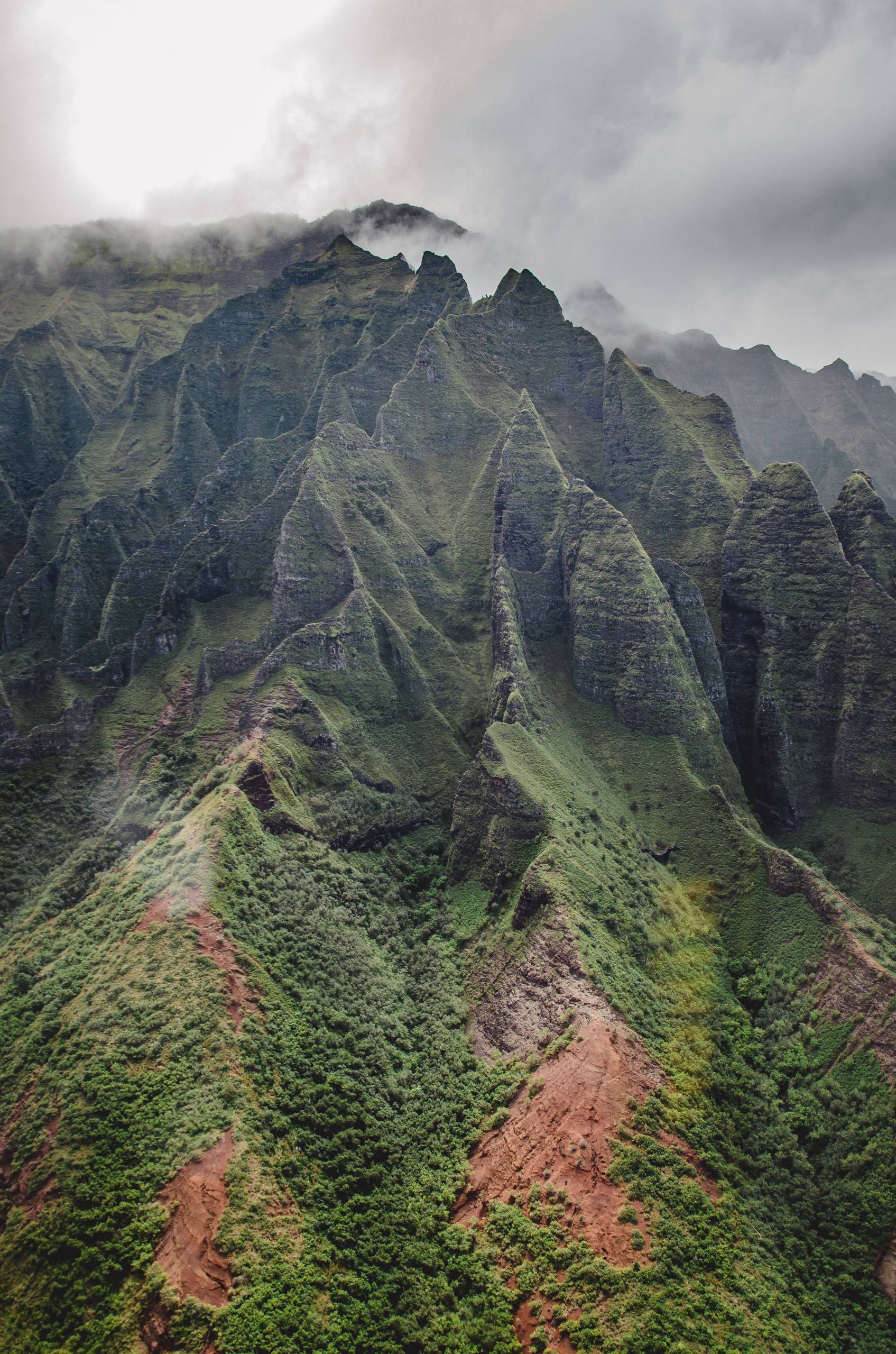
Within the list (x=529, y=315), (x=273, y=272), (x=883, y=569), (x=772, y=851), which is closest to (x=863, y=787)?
(x=772, y=851)

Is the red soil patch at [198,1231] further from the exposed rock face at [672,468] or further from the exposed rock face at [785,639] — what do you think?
the exposed rock face at [672,468]

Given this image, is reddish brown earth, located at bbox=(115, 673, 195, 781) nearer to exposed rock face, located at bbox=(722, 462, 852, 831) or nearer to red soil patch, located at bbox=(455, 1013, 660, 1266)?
red soil patch, located at bbox=(455, 1013, 660, 1266)

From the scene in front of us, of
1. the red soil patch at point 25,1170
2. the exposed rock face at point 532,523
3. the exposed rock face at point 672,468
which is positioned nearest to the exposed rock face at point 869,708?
the exposed rock face at point 672,468

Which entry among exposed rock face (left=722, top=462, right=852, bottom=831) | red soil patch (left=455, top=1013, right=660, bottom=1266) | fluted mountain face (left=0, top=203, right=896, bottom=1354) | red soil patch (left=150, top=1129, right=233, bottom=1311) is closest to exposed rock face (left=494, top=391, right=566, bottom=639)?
fluted mountain face (left=0, top=203, right=896, bottom=1354)

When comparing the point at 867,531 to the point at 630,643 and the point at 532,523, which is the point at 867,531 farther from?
the point at 532,523

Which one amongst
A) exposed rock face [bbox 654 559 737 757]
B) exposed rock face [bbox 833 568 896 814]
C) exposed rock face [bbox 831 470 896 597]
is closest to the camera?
exposed rock face [bbox 833 568 896 814]

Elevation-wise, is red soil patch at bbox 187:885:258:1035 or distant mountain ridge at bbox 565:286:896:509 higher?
distant mountain ridge at bbox 565:286:896:509
